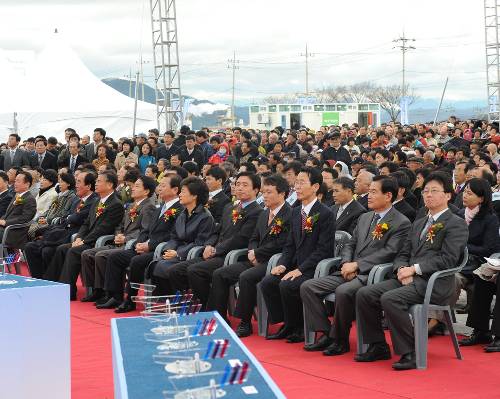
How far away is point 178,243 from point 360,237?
8.00ft

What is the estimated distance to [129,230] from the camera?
10734mm

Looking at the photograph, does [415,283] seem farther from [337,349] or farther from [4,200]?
[4,200]

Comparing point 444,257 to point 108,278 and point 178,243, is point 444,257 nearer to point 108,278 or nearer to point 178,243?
point 178,243

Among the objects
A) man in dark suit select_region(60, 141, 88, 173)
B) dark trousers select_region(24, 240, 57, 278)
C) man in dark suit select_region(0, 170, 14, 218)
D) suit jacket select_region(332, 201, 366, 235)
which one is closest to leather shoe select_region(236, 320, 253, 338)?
suit jacket select_region(332, 201, 366, 235)

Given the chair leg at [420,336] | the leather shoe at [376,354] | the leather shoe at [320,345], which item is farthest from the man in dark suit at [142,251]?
the chair leg at [420,336]

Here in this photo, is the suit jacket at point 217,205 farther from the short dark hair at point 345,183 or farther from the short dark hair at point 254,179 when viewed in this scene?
the short dark hair at point 345,183

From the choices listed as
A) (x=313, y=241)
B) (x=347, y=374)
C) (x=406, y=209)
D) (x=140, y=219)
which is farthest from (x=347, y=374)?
(x=140, y=219)

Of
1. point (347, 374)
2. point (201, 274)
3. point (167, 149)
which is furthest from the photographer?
point (167, 149)

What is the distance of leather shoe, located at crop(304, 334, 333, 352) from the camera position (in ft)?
25.8

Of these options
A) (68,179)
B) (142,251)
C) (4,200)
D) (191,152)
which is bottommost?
(142,251)

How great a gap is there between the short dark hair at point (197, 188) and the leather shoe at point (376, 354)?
298cm

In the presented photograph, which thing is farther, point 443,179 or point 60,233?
point 60,233

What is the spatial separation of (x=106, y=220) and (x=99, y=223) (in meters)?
0.09

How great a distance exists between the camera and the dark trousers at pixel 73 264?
35.9 ft
